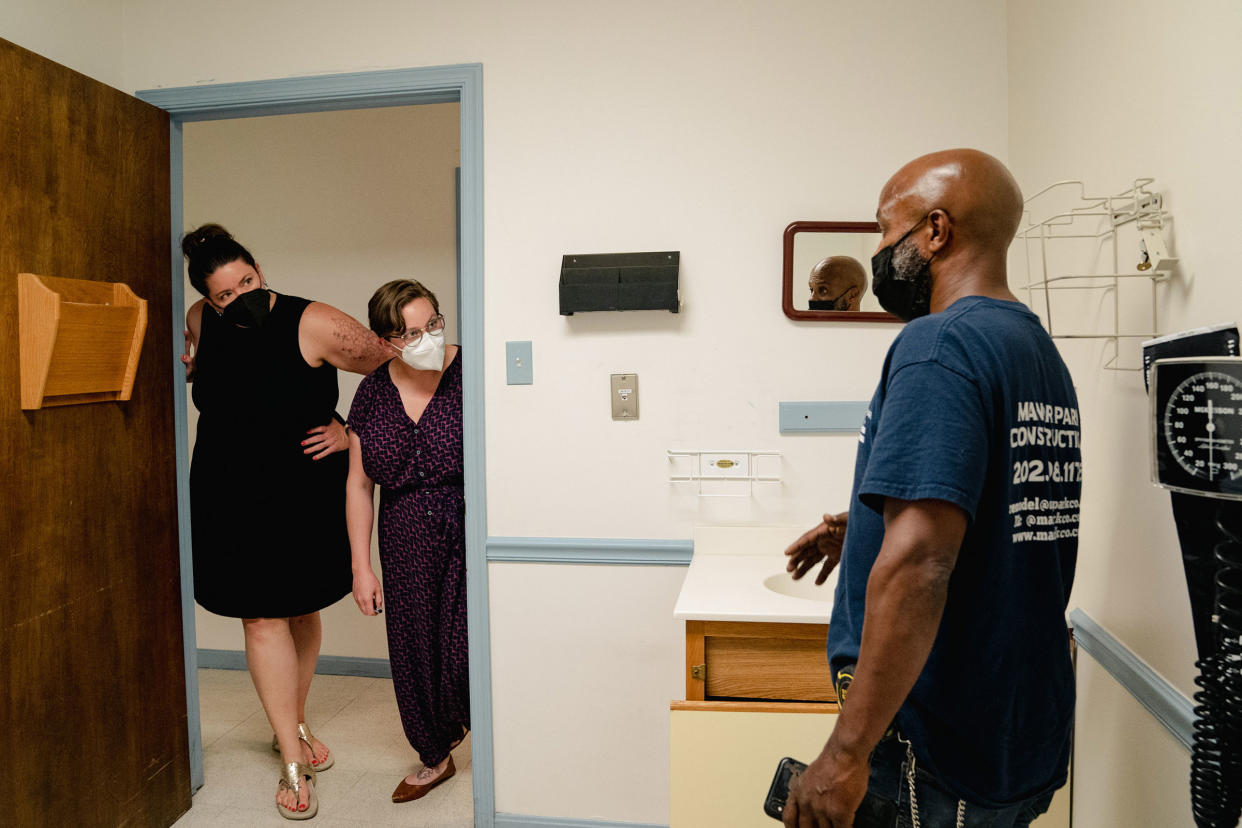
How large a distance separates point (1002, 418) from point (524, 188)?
58.1 inches

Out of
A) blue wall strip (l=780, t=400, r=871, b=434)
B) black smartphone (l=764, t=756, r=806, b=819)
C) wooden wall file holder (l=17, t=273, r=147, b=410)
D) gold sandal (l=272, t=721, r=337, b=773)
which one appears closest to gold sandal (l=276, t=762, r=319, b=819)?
gold sandal (l=272, t=721, r=337, b=773)

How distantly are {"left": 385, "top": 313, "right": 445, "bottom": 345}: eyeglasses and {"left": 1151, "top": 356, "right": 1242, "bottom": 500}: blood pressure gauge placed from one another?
5.74 feet

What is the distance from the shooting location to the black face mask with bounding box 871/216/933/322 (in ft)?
3.59

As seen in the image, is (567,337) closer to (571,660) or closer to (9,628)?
(571,660)

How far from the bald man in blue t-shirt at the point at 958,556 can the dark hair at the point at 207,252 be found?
188 cm

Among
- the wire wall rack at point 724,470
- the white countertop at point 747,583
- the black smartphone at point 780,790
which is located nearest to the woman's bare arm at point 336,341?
the wire wall rack at point 724,470

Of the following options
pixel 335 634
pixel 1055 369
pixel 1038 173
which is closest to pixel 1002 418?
pixel 1055 369

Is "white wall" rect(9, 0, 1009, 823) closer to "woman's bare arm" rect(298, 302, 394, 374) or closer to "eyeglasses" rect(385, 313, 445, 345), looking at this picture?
"eyeglasses" rect(385, 313, 445, 345)

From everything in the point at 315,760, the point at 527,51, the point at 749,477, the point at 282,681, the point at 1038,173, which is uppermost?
the point at 527,51

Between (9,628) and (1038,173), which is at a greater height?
(1038,173)

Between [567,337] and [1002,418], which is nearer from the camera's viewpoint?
[1002,418]

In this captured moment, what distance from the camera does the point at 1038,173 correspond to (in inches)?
70.2

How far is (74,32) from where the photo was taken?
6.88ft

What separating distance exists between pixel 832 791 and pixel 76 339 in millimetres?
1815
